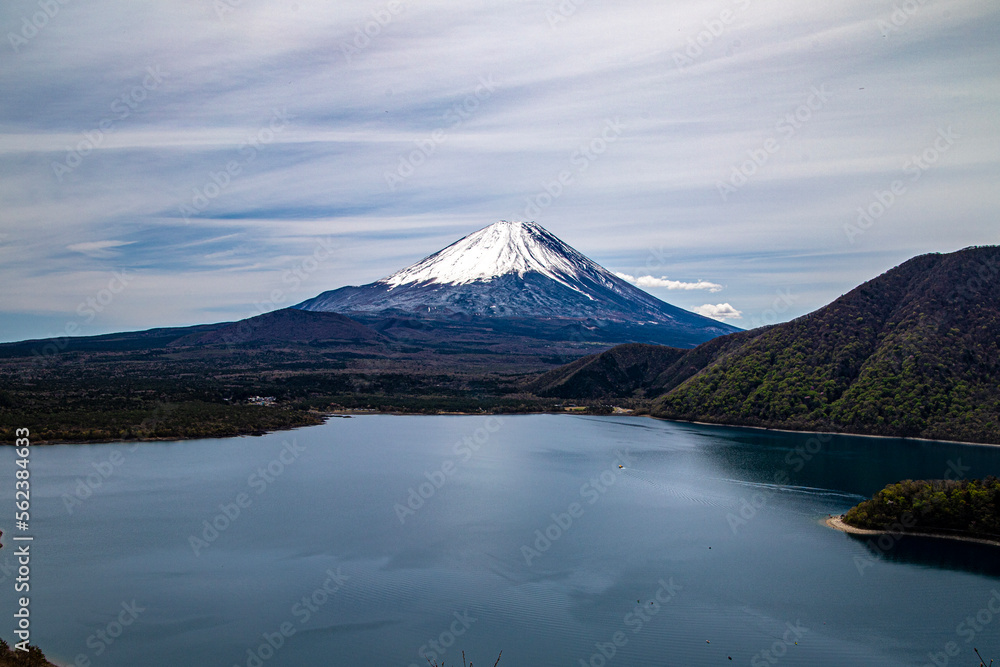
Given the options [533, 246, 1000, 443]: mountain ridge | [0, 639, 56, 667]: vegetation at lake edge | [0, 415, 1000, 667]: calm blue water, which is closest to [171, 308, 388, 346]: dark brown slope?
[533, 246, 1000, 443]: mountain ridge

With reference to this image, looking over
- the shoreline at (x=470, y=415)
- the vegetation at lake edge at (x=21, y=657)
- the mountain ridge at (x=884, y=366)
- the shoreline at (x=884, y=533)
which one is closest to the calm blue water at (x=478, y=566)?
the vegetation at lake edge at (x=21, y=657)

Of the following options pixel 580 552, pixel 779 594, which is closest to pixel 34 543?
pixel 580 552

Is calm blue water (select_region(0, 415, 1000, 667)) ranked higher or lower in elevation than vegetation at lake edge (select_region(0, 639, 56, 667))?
lower

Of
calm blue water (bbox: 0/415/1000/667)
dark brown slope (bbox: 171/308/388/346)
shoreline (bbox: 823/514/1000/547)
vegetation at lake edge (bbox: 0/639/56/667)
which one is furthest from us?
dark brown slope (bbox: 171/308/388/346)

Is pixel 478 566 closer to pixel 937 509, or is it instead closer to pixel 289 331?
pixel 937 509

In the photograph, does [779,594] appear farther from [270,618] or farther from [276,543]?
[276,543]

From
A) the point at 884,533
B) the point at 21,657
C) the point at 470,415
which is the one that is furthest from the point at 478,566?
the point at 470,415

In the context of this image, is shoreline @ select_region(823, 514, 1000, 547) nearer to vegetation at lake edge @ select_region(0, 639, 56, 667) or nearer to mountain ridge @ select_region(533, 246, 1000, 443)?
mountain ridge @ select_region(533, 246, 1000, 443)
